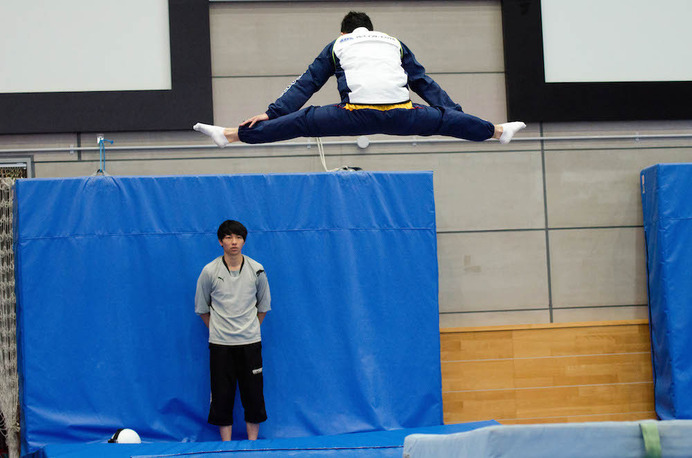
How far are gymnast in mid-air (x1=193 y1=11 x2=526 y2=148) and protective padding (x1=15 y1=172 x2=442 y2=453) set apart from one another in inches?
51.0

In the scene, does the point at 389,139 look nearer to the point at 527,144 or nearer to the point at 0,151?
the point at 527,144

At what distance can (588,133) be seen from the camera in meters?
6.31

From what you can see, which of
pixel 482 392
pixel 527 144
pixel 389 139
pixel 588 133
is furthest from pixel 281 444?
pixel 588 133

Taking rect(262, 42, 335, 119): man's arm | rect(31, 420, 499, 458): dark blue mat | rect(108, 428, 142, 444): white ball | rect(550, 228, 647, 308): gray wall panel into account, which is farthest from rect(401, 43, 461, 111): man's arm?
rect(108, 428, 142, 444): white ball

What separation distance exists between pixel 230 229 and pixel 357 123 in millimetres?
1346

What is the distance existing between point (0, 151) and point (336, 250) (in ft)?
9.21

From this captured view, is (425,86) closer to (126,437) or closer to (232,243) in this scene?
(232,243)

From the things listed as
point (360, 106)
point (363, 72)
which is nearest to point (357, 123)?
point (360, 106)

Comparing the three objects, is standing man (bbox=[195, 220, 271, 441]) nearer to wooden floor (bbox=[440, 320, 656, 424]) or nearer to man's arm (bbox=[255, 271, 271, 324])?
man's arm (bbox=[255, 271, 271, 324])

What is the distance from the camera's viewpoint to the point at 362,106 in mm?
3779

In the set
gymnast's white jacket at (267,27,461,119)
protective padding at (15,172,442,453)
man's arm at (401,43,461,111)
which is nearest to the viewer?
gymnast's white jacket at (267,27,461,119)

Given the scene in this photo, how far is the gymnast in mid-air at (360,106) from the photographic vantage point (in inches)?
149

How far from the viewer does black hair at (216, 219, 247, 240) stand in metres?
4.75

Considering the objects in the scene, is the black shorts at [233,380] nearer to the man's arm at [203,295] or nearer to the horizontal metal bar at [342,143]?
the man's arm at [203,295]
